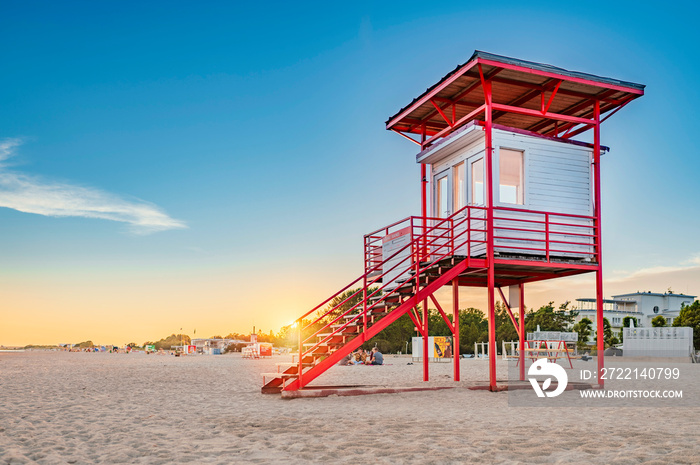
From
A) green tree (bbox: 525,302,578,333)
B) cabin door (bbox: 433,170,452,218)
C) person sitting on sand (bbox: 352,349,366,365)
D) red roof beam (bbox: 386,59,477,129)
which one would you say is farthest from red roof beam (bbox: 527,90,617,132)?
green tree (bbox: 525,302,578,333)

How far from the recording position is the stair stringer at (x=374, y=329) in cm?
1455

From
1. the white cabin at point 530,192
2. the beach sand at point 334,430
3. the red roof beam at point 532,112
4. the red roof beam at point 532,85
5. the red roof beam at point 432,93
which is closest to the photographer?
the beach sand at point 334,430

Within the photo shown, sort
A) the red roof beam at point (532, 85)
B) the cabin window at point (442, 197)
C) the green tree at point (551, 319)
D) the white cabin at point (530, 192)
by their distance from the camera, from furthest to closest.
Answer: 1. the green tree at point (551, 319)
2. the cabin window at point (442, 197)
3. the white cabin at point (530, 192)
4. the red roof beam at point (532, 85)

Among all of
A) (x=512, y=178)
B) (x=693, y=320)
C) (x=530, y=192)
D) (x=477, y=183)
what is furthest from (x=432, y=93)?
(x=693, y=320)

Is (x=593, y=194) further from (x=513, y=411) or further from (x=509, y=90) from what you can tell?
A: (x=513, y=411)

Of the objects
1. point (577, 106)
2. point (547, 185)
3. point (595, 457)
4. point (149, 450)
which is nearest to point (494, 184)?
point (547, 185)

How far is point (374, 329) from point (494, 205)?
444 centimetres

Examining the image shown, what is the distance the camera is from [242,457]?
7.45 metres

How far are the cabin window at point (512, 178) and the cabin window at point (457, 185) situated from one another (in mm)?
1356

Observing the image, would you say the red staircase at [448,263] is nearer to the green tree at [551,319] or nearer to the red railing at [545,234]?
the red railing at [545,234]

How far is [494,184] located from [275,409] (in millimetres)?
7950

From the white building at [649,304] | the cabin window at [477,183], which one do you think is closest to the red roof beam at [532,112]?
the cabin window at [477,183]

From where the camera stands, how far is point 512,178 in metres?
17.0

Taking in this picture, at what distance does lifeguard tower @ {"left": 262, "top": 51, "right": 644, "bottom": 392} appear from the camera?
15.6m
